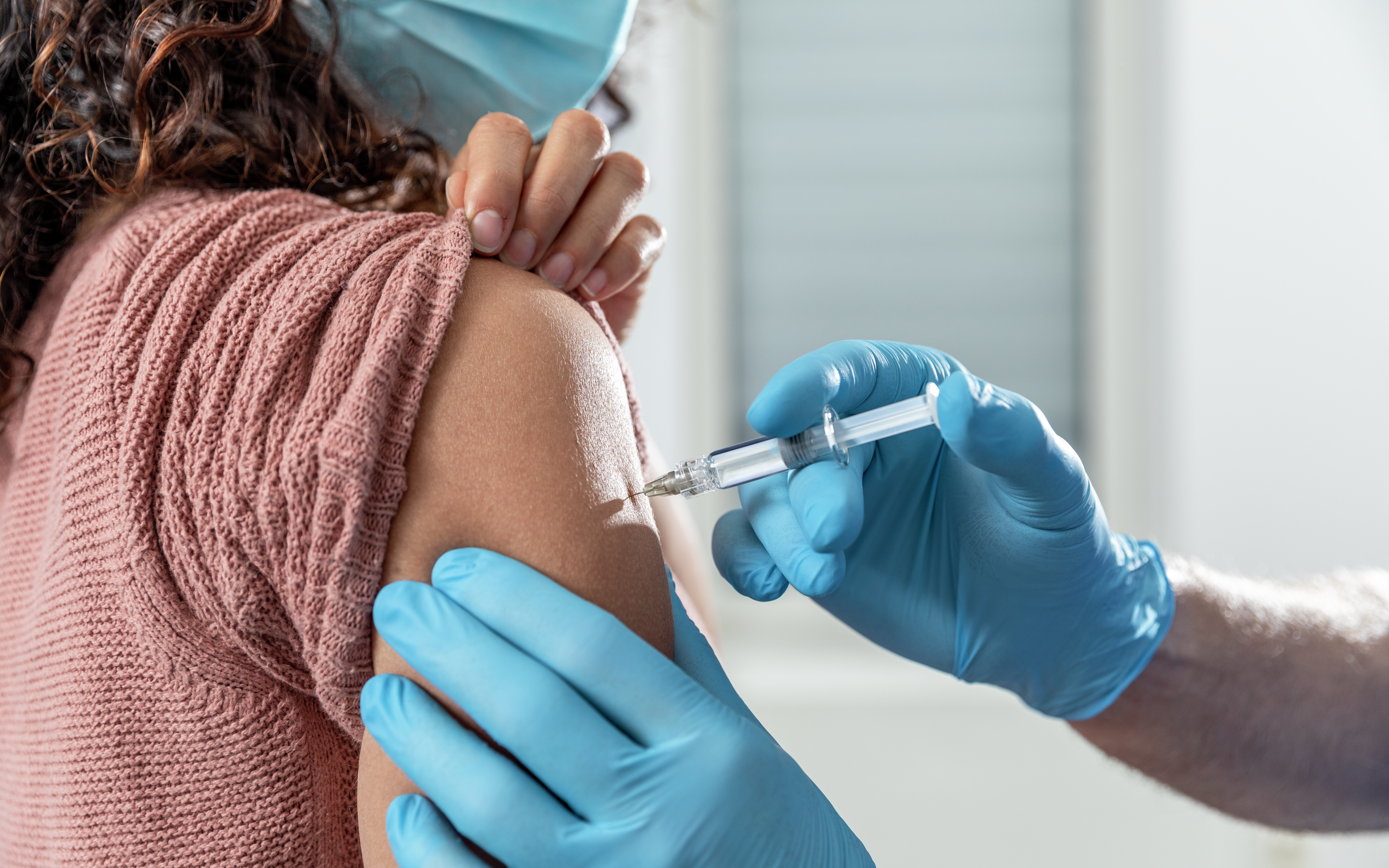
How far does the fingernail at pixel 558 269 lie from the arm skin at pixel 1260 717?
2.54 feet

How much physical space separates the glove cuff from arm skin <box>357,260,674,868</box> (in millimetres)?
569

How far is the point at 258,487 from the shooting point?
545mm

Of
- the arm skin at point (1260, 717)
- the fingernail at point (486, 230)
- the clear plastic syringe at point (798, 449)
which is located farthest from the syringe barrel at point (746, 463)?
the arm skin at point (1260, 717)

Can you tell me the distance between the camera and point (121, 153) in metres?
0.71

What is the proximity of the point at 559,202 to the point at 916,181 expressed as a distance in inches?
67.4

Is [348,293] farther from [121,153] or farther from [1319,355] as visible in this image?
[1319,355]

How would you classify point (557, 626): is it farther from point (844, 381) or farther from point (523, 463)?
point (844, 381)

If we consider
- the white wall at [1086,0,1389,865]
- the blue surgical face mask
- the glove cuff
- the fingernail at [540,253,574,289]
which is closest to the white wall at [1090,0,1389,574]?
the white wall at [1086,0,1389,865]

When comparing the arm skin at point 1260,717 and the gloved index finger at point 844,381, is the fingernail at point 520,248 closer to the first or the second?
the gloved index finger at point 844,381

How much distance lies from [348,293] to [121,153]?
0.94ft

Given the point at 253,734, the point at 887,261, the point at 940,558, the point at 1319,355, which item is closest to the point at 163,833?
the point at 253,734

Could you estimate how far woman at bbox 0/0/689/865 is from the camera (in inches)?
21.9

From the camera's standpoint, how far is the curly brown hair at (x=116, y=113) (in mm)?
703

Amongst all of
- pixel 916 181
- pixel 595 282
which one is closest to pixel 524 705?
pixel 595 282
